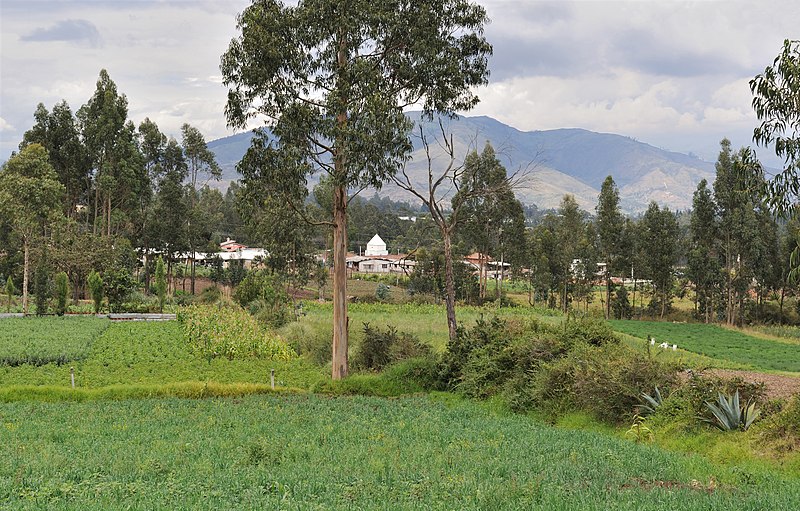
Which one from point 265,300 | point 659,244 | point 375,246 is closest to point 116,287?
point 265,300

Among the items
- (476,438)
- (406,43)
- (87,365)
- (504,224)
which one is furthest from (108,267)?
(476,438)

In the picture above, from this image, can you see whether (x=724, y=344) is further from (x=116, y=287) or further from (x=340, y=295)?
(x=116, y=287)

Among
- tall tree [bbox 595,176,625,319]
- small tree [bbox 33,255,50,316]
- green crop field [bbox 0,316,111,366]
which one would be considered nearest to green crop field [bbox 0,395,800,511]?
green crop field [bbox 0,316,111,366]

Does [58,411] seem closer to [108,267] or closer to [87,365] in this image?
[87,365]

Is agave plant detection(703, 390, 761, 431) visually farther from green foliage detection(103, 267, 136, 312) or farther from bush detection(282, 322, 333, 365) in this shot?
green foliage detection(103, 267, 136, 312)

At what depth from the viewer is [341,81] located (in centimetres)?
2133

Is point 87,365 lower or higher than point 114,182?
lower

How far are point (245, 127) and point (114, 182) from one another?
39598 mm

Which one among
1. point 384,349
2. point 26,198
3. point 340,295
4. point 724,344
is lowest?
point 724,344

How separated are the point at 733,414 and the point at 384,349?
1331 centimetres

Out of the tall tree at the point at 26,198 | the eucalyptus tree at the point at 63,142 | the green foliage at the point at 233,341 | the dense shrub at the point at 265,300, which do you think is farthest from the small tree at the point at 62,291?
the eucalyptus tree at the point at 63,142

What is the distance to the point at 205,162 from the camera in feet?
267

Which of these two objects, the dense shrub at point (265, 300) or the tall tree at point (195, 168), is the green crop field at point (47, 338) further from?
the tall tree at point (195, 168)

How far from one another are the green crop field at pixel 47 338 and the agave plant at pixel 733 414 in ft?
74.0
